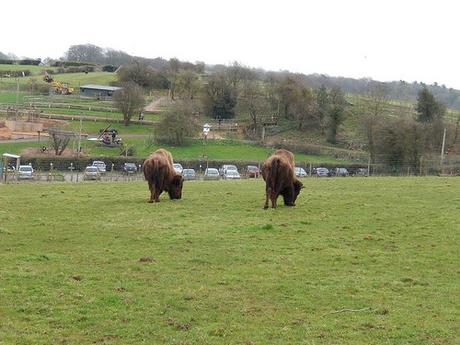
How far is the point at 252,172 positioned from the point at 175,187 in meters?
30.3

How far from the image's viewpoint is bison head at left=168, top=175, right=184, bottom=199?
2675cm

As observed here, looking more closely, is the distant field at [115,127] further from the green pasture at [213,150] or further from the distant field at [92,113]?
the green pasture at [213,150]

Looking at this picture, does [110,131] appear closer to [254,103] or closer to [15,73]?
[254,103]

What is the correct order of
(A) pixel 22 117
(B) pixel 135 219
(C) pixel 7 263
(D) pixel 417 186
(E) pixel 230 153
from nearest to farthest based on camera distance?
1. (C) pixel 7 263
2. (B) pixel 135 219
3. (D) pixel 417 186
4. (E) pixel 230 153
5. (A) pixel 22 117

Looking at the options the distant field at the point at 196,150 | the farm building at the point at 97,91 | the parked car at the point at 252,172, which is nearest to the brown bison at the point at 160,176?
the parked car at the point at 252,172

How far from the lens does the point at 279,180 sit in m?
23.6

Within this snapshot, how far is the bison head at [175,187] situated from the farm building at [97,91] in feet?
335

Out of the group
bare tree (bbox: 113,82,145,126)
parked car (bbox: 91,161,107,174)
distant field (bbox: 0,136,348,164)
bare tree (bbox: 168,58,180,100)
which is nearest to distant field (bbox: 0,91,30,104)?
bare tree (bbox: 113,82,145,126)

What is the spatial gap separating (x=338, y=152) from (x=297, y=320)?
75304 millimetres

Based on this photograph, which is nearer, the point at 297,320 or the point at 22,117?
the point at 297,320

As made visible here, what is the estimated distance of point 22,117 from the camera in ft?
316

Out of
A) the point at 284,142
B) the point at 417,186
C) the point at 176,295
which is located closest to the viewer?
the point at 176,295

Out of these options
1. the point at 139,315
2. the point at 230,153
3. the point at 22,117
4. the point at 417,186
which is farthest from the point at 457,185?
the point at 22,117

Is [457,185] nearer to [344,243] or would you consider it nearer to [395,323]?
[344,243]
